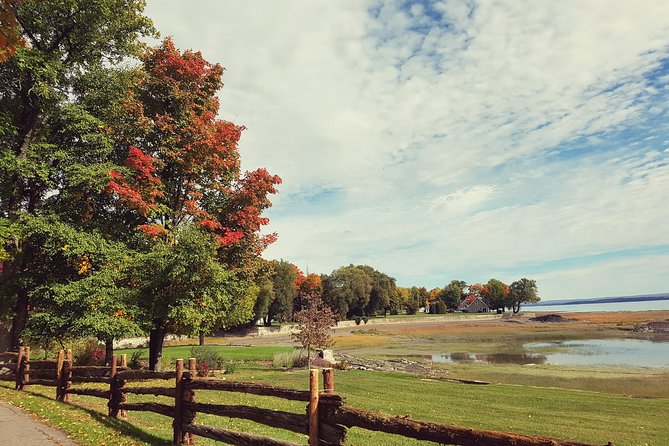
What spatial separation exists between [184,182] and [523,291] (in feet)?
554

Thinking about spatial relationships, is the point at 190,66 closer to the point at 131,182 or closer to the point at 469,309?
the point at 131,182

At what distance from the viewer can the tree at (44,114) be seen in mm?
18984

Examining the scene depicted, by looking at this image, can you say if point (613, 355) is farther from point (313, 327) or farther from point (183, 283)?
point (183, 283)

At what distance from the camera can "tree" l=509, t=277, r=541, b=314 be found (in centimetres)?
16525

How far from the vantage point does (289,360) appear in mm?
30391

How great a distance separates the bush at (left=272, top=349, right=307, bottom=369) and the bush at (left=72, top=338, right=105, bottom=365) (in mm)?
11299

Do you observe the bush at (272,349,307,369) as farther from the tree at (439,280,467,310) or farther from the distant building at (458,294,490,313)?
the distant building at (458,294,490,313)

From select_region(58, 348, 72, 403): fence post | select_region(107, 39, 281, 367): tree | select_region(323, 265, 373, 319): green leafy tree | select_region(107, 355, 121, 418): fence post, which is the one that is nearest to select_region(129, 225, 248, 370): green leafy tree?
select_region(107, 39, 281, 367): tree

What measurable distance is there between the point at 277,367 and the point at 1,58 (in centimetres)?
2610

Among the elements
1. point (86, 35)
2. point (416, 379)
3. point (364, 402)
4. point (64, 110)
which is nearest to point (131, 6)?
point (86, 35)

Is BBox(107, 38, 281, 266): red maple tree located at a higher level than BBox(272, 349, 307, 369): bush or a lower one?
higher

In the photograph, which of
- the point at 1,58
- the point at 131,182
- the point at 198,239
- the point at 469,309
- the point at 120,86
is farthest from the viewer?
→ the point at 469,309

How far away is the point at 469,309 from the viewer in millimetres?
181375

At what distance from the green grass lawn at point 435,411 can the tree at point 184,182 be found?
4.74 meters
